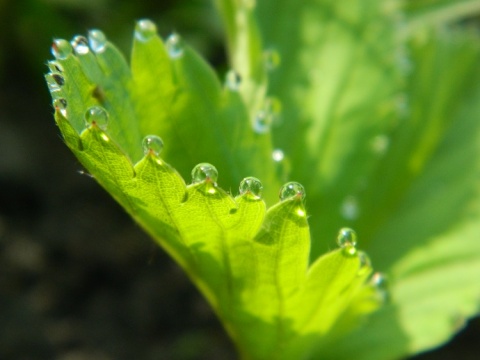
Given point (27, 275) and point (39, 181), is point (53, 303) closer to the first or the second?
point (27, 275)

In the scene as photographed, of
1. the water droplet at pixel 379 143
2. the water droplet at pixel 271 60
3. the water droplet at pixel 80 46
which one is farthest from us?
the water droplet at pixel 379 143

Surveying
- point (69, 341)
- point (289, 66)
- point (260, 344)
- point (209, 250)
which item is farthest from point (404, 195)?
point (69, 341)

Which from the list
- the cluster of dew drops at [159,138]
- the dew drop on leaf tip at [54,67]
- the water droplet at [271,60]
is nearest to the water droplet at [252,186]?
the cluster of dew drops at [159,138]

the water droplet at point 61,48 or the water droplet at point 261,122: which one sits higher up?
the water droplet at point 261,122

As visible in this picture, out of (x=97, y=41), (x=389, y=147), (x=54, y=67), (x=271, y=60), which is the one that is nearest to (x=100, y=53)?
(x=97, y=41)

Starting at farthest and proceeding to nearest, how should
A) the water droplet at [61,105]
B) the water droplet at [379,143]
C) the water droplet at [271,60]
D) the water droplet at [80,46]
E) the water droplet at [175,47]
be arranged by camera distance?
the water droplet at [379,143] < the water droplet at [271,60] < the water droplet at [175,47] < the water droplet at [80,46] < the water droplet at [61,105]

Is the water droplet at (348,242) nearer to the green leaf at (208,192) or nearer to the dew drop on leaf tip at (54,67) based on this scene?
the green leaf at (208,192)

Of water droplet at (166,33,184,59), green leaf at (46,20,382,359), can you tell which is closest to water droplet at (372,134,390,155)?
green leaf at (46,20,382,359)
